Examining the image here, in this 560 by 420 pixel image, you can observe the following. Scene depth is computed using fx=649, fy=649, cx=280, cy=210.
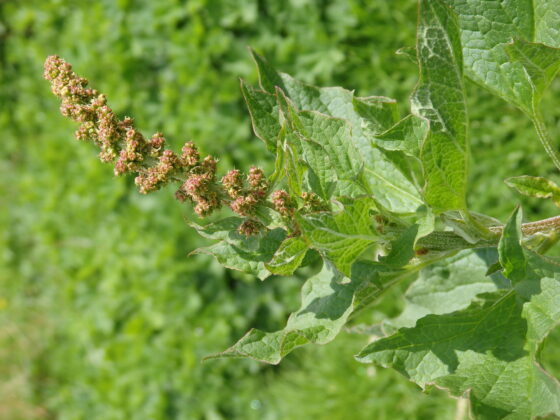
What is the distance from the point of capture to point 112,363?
415 centimetres

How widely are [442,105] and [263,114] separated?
1.11ft

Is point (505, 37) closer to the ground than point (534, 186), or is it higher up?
higher up

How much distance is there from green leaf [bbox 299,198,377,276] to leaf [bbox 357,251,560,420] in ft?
0.54

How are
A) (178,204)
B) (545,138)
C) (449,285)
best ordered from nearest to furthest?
(545,138)
(449,285)
(178,204)

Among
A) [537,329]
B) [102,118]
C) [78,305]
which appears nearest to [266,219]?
[102,118]

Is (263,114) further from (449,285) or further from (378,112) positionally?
(449,285)

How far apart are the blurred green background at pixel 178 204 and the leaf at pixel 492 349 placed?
191 centimetres

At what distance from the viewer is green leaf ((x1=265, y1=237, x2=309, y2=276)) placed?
952 millimetres

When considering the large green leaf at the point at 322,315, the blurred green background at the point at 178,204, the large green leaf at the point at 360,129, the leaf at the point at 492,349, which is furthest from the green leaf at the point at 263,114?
the blurred green background at the point at 178,204

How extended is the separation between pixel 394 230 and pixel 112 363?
346cm

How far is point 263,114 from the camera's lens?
1185 mm

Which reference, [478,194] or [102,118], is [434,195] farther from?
[478,194]

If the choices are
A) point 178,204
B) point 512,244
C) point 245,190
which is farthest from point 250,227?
point 178,204

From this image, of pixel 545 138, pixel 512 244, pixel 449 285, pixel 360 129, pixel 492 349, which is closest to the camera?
pixel 512 244
